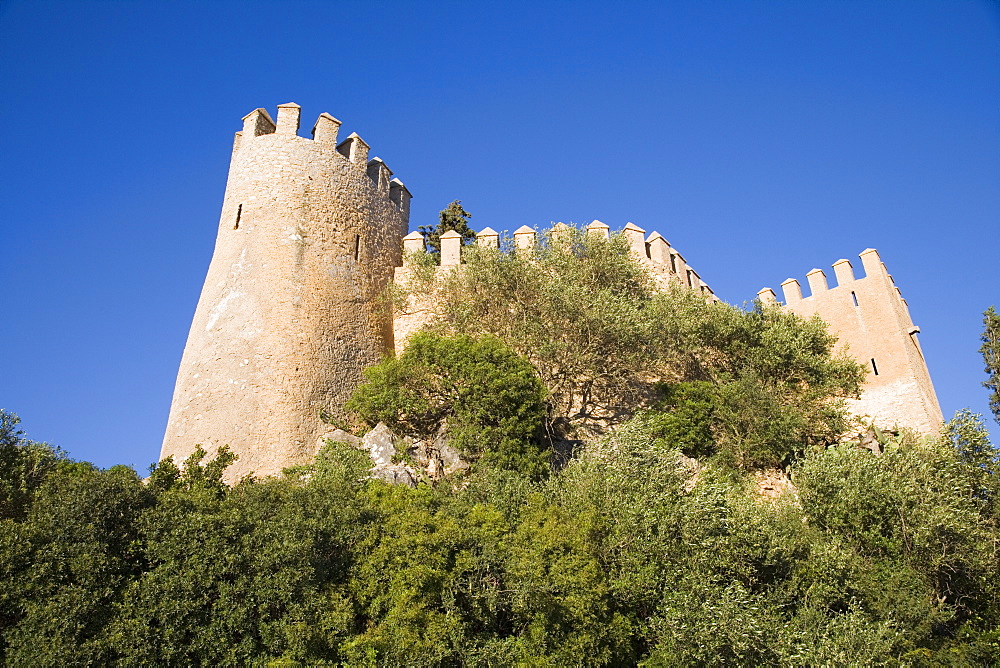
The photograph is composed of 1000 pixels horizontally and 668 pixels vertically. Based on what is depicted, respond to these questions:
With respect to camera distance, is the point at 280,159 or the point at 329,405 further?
the point at 280,159

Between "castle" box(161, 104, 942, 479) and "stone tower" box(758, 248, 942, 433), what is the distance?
75 millimetres

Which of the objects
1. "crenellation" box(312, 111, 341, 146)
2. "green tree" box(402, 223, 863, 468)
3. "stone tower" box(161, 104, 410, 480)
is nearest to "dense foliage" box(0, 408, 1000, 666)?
"stone tower" box(161, 104, 410, 480)

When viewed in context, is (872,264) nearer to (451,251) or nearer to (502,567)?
(451,251)

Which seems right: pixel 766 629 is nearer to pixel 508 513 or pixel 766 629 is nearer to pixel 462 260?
pixel 508 513

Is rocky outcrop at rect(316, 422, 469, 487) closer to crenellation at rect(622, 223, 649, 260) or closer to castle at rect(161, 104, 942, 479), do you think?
castle at rect(161, 104, 942, 479)

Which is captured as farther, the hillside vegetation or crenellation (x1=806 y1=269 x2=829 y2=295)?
crenellation (x1=806 y1=269 x2=829 y2=295)

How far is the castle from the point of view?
20.8m

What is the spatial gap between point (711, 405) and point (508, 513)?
11.0m

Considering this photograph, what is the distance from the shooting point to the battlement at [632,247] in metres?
26.8

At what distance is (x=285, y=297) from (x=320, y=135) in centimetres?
669

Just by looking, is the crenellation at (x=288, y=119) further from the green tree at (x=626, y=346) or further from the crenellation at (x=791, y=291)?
the crenellation at (x=791, y=291)

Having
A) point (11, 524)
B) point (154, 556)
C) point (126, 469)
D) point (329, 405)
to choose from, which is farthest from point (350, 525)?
point (329, 405)

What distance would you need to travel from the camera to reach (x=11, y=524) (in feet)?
39.8

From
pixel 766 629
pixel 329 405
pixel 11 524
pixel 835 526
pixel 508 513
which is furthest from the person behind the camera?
pixel 329 405
